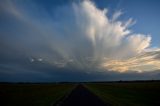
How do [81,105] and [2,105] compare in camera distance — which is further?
[2,105]

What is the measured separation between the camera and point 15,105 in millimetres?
25062

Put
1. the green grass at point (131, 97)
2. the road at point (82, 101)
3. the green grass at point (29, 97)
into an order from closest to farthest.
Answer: the road at point (82, 101) < the green grass at point (29, 97) < the green grass at point (131, 97)

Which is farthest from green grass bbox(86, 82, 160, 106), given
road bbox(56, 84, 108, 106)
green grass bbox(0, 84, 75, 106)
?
green grass bbox(0, 84, 75, 106)

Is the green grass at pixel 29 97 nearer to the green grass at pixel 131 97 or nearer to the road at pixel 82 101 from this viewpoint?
the road at pixel 82 101

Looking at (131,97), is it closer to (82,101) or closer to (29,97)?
(82,101)

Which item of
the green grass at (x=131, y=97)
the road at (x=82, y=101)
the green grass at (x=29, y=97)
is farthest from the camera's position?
the green grass at (x=131, y=97)

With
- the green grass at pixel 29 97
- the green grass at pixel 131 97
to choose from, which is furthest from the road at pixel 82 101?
the green grass at pixel 29 97

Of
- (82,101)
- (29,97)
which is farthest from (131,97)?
(29,97)

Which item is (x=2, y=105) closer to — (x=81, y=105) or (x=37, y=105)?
(x=37, y=105)

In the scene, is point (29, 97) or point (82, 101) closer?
point (82, 101)

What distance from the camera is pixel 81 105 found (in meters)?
21.4

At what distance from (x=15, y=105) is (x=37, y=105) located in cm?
260

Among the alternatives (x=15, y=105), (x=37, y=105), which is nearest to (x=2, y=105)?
(x=15, y=105)

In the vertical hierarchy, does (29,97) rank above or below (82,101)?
above
